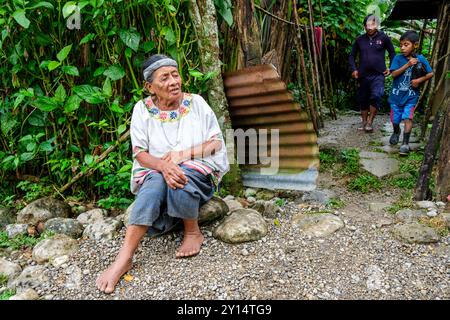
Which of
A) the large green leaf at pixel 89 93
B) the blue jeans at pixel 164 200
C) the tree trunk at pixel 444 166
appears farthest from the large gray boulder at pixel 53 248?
the tree trunk at pixel 444 166

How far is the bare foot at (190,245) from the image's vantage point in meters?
2.46

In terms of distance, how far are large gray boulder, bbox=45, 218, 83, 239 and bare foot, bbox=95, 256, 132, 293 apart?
673mm

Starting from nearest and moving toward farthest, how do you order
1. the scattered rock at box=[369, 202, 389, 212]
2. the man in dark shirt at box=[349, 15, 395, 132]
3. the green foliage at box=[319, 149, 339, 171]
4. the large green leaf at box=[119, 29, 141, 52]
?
the large green leaf at box=[119, 29, 141, 52] < the scattered rock at box=[369, 202, 389, 212] < the green foliage at box=[319, 149, 339, 171] < the man in dark shirt at box=[349, 15, 395, 132]

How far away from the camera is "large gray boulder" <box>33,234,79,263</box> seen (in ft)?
8.51

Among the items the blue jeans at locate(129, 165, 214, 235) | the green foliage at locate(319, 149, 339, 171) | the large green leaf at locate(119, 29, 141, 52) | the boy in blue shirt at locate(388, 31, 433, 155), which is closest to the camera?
the blue jeans at locate(129, 165, 214, 235)

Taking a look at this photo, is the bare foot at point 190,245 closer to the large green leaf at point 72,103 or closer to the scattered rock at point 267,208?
the scattered rock at point 267,208

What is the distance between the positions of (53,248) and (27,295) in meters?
0.46

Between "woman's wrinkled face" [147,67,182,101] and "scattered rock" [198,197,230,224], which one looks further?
"scattered rock" [198,197,230,224]

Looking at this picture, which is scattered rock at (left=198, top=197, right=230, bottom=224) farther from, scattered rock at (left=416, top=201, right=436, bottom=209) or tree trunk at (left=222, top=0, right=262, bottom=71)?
scattered rock at (left=416, top=201, right=436, bottom=209)

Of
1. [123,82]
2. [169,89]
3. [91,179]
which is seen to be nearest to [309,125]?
[169,89]

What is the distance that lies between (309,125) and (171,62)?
1255 millimetres

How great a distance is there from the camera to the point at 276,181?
3.35 metres

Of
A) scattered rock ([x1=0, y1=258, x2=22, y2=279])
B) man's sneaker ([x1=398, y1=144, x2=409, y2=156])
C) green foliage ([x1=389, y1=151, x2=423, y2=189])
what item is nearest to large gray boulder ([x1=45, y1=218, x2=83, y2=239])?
scattered rock ([x1=0, y1=258, x2=22, y2=279])

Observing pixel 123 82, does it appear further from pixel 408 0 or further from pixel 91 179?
pixel 408 0
